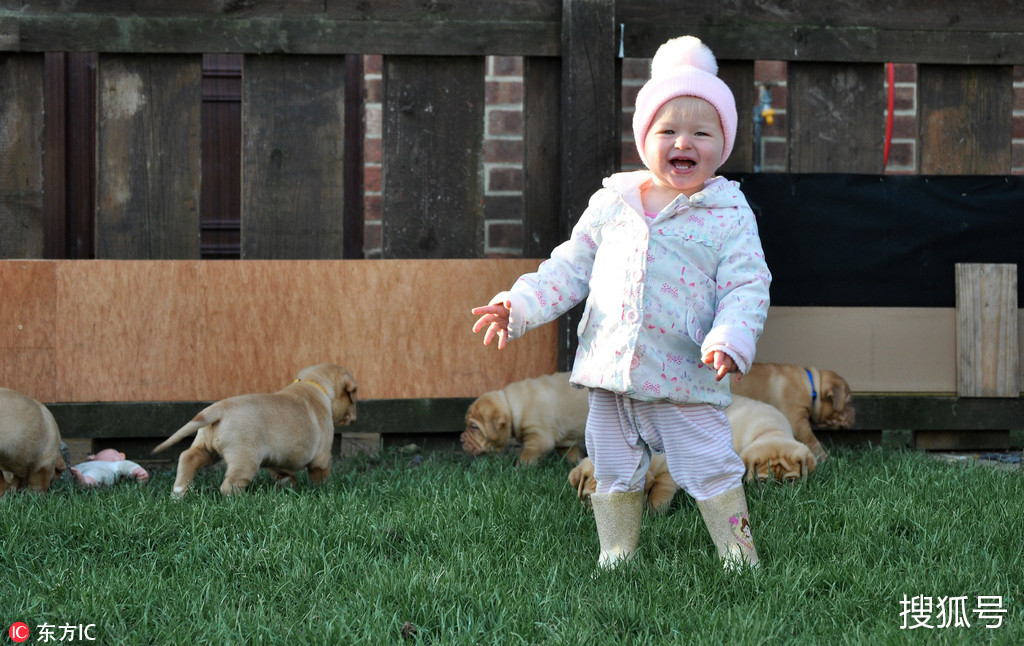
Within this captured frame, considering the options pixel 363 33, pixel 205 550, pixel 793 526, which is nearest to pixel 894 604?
pixel 793 526

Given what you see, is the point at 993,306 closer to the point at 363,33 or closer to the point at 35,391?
the point at 363,33

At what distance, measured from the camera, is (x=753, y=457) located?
4219 mm

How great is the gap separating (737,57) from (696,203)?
81.5 inches

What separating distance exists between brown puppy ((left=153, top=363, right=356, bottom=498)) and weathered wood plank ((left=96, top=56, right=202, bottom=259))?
3.75 ft

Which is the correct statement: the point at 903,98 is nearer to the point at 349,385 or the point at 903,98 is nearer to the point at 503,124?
the point at 503,124

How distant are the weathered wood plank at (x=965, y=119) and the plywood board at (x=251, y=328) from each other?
2102 mm

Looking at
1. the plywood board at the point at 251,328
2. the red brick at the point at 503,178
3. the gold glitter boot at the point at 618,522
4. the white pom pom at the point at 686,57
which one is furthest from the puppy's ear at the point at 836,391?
the red brick at the point at 503,178

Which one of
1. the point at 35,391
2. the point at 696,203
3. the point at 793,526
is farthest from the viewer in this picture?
the point at 35,391

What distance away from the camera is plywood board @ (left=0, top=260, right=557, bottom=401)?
15.9 feet

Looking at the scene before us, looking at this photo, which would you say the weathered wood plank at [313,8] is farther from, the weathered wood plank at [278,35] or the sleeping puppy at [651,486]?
the sleeping puppy at [651,486]

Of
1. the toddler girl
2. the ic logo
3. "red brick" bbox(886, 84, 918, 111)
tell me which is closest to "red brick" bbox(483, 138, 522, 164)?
"red brick" bbox(886, 84, 918, 111)

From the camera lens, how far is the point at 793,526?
3510 millimetres

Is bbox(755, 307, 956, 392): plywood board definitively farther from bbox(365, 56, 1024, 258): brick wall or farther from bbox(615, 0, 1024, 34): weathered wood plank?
bbox(365, 56, 1024, 258): brick wall

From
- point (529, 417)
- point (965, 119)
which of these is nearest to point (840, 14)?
point (965, 119)
